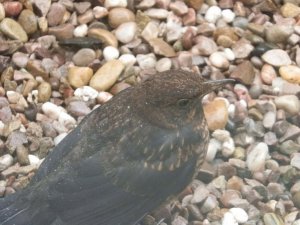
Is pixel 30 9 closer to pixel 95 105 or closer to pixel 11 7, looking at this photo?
pixel 11 7

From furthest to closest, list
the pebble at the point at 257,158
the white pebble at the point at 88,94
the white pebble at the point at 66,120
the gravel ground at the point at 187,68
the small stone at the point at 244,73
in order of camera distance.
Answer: the small stone at the point at 244,73 < the white pebble at the point at 88,94 < the white pebble at the point at 66,120 < the pebble at the point at 257,158 < the gravel ground at the point at 187,68

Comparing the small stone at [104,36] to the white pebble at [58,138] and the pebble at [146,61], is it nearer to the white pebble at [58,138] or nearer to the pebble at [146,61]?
the pebble at [146,61]

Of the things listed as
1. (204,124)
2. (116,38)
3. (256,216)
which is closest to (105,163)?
(204,124)

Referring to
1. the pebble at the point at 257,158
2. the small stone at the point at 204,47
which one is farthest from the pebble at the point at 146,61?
the pebble at the point at 257,158

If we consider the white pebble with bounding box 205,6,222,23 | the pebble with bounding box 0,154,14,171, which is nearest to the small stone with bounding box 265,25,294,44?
the white pebble with bounding box 205,6,222,23

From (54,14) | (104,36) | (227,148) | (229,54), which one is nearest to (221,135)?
(227,148)

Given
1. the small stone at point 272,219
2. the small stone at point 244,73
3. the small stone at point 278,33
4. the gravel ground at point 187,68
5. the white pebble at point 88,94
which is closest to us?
the small stone at point 272,219

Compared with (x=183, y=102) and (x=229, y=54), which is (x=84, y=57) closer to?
(x=229, y=54)
